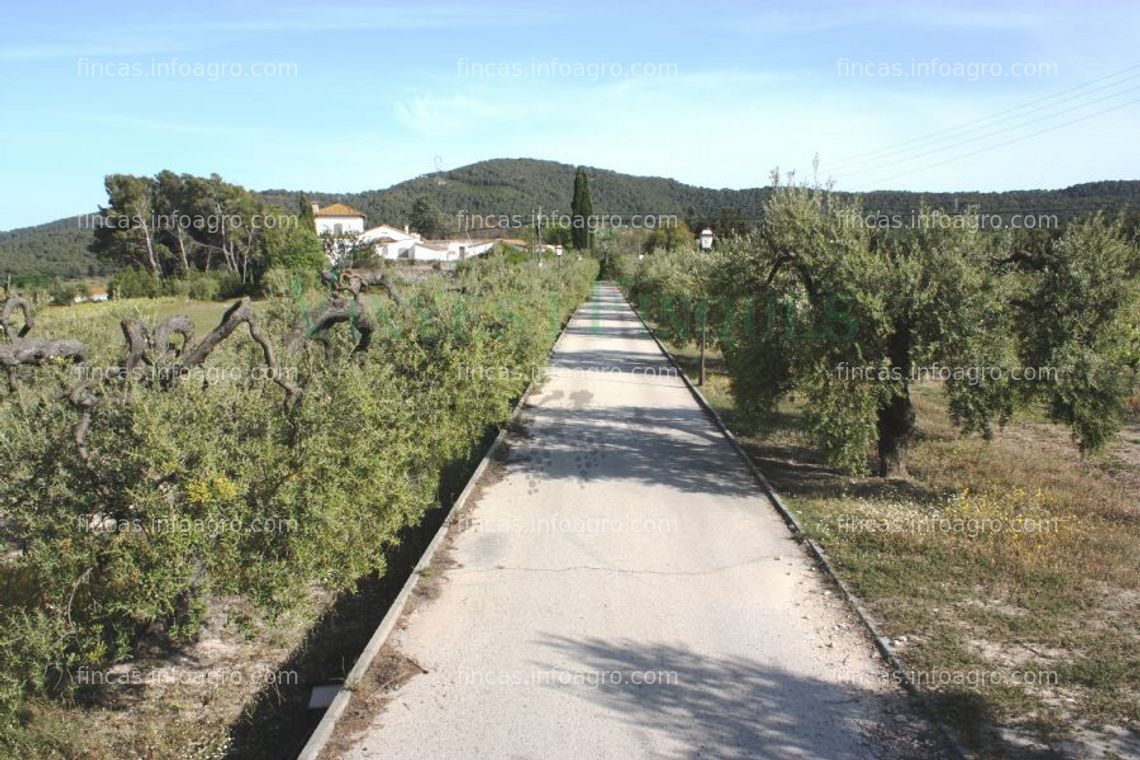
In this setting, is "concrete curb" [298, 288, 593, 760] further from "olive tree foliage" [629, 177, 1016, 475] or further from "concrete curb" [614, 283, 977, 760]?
"olive tree foliage" [629, 177, 1016, 475]

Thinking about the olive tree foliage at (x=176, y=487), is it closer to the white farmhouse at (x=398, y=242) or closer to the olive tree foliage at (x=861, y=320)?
the olive tree foliage at (x=861, y=320)

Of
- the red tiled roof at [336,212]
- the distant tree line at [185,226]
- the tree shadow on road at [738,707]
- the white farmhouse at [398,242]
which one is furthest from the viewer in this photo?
the red tiled roof at [336,212]

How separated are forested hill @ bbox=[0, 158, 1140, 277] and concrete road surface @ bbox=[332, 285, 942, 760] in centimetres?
7076

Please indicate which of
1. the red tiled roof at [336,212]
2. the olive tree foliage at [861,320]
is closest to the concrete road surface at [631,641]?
the olive tree foliage at [861,320]

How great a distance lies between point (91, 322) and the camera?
15.7m

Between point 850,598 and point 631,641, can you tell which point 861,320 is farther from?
point 631,641

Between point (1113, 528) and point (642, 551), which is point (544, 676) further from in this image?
point (1113, 528)

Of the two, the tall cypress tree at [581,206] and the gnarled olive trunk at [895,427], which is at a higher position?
the tall cypress tree at [581,206]

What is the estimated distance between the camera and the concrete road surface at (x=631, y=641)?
20.4ft

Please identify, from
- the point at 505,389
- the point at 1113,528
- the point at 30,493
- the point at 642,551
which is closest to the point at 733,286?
the point at 505,389

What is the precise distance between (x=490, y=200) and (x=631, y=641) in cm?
15749

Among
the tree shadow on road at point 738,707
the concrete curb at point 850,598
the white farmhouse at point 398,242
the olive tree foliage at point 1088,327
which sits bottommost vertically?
the tree shadow on road at point 738,707

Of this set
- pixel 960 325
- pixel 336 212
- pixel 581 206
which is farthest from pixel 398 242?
pixel 960 325

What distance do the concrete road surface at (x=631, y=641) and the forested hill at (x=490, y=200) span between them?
7076 centimetres
